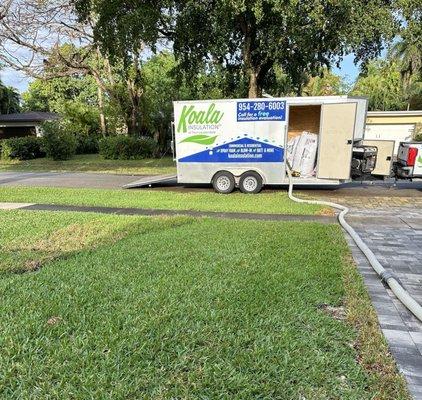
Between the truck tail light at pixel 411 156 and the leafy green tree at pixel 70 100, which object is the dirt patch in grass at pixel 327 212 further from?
the leafy green tree at pixel 70 100

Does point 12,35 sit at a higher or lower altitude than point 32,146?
higher

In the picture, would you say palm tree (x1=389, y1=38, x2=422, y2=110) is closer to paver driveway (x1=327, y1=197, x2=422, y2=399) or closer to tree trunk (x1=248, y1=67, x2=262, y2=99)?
tree trunk (x1=248, y1=67, x2=262, y2=99)

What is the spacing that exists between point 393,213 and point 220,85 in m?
14.0

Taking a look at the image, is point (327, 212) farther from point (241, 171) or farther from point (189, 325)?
point (189, 325)

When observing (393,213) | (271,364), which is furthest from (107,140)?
(271,364)

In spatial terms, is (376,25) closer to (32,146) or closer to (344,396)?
(344,396)

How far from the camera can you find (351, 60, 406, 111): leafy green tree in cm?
3544

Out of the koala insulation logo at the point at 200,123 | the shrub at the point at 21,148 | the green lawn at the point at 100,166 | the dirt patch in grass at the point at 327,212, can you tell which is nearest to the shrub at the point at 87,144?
the shrub at the point at 21,148

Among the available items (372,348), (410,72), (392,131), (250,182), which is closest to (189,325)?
(372,348)

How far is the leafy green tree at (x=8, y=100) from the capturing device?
4366 cm

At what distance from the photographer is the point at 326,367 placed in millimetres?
2703

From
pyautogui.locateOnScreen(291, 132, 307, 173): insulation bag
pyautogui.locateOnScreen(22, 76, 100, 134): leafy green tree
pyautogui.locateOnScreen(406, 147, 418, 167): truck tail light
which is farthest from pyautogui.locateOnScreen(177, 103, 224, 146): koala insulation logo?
pyautogui.locateOnScreen(22, 76, 100, 134): leafy green tree

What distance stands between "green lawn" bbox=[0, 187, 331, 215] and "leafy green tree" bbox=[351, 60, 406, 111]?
29579 mm

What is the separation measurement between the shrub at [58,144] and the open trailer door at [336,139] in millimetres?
17796
